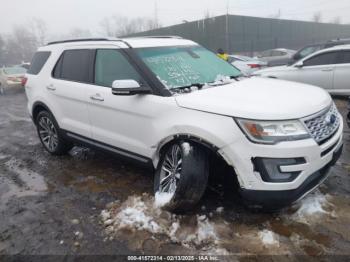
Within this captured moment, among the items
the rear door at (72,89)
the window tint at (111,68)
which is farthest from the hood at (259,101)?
the rear door at (72,89)

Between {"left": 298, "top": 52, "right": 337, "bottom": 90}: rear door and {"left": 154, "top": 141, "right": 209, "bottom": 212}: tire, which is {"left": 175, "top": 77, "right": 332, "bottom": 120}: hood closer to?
{"left": 154, "top": 141, "right": 209, "bottom": 212}: tire

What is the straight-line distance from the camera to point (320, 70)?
8.31m

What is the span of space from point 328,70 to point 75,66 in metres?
6.60

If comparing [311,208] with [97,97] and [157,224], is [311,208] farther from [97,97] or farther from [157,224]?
[97,97]

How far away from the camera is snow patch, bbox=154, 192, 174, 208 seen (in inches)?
127

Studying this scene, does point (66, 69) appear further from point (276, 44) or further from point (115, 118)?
point (276, 44)

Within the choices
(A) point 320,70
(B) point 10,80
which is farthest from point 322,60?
(B) point 10,80

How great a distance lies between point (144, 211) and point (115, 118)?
1.16 meters

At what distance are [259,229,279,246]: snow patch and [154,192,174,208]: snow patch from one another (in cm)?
93

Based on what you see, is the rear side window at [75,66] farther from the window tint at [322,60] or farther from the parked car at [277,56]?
the parked car at [277,56]

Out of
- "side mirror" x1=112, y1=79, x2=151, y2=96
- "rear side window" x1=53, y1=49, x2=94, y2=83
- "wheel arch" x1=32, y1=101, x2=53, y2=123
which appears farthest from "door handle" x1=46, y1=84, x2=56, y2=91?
"side mirror" x1=112, y1=79, x2=151, y2=96

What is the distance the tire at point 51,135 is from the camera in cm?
498

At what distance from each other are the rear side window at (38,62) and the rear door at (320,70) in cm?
665

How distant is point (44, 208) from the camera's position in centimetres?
366
